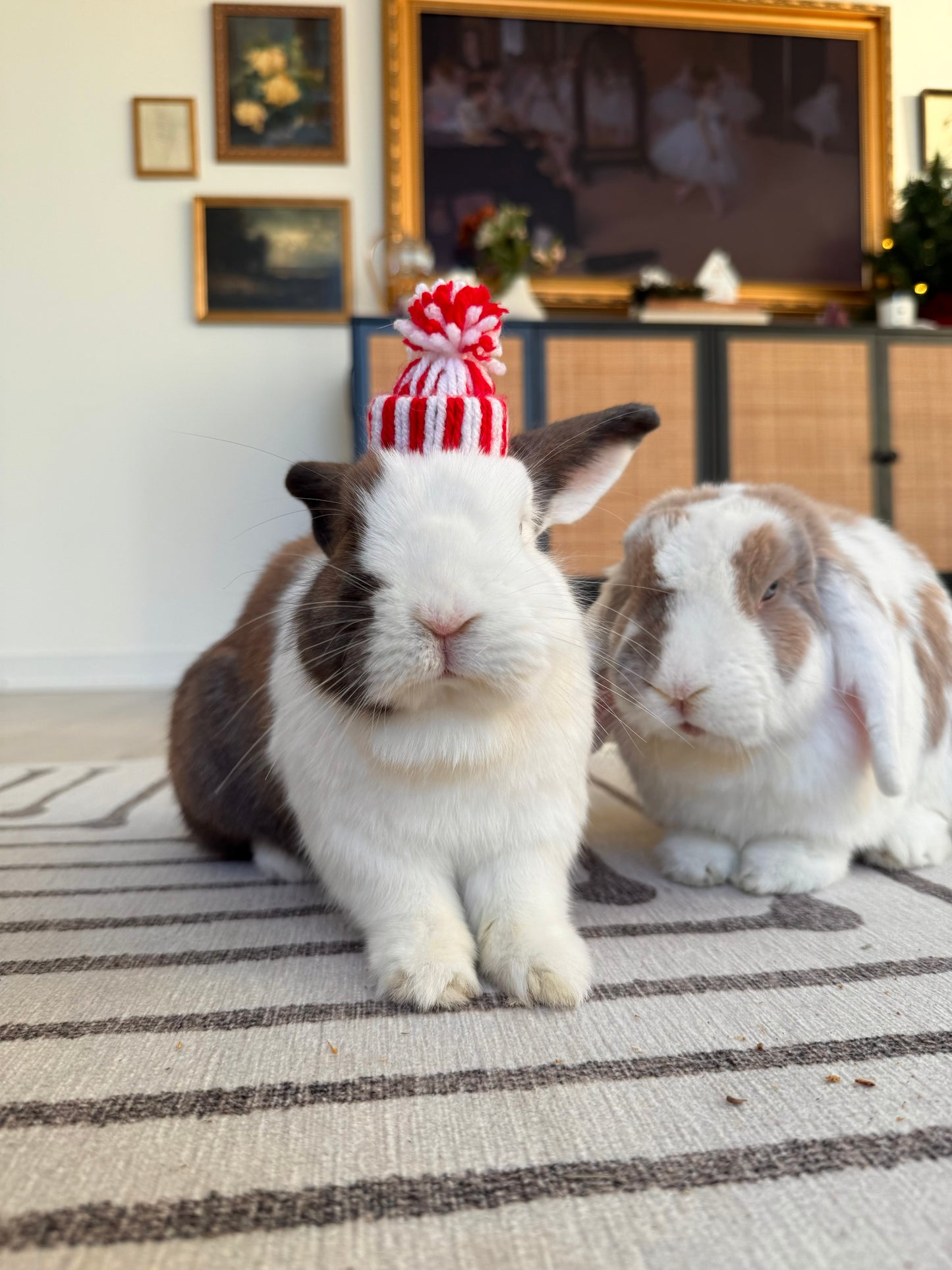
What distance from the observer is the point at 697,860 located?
1.15 m

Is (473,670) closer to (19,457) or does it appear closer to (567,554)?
(567,554)

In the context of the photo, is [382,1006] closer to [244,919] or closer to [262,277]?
[244,919]

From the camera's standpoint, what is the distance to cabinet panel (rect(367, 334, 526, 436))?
11.4 feet

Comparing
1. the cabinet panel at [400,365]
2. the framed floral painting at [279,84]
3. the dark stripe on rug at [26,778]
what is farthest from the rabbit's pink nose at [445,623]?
the framed floral painting at [279,84]

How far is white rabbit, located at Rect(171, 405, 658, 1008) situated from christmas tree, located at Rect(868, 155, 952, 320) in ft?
12.1

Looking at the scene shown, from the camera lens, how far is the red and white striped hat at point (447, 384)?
0.90m

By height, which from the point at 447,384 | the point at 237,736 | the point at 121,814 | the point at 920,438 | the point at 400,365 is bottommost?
the point at 121,814

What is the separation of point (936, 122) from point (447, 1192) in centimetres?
500

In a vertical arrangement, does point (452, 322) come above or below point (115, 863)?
above

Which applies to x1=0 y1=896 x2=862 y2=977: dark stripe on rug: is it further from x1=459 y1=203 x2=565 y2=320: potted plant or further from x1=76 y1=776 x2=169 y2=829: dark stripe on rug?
x1=459 y1=203 x2=565 y2=320: potted plant

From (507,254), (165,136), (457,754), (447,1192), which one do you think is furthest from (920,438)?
(447,1192)

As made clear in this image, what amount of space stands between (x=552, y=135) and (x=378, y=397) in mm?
3669

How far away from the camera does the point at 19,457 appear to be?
159 inches

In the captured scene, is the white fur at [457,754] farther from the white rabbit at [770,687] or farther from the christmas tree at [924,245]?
the christmas tree at [924,245]
